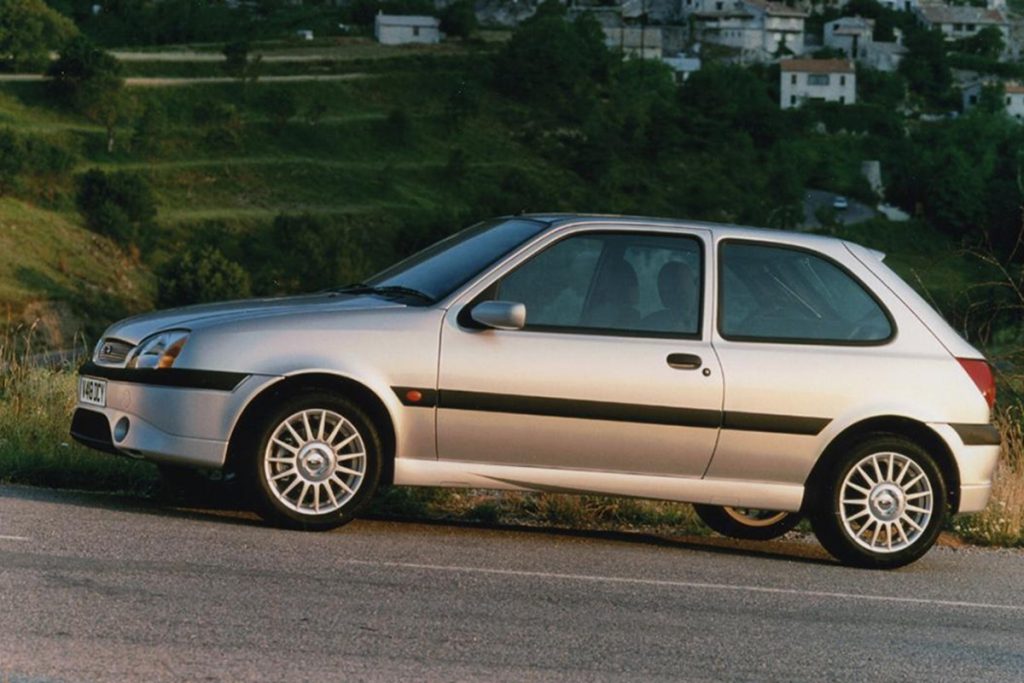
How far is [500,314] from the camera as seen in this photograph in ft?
28.0

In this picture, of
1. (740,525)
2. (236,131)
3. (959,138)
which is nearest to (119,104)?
(236,131)

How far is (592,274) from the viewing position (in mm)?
8922

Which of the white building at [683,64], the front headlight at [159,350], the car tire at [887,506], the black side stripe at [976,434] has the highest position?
the front headlight at [159,350]

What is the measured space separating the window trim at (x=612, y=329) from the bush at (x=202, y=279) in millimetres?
70807

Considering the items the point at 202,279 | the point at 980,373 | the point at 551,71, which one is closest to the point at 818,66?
the point at 551,71

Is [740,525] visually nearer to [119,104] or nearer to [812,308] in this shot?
[812,308]

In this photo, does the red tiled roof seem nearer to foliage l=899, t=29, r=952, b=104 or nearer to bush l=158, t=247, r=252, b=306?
foliage l=899, t=29, r=952, b=104

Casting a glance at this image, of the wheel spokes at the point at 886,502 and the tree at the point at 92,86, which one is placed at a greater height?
the wheel spokes at the point at 886,502

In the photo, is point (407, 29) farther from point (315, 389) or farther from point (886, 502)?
point (315, 389)

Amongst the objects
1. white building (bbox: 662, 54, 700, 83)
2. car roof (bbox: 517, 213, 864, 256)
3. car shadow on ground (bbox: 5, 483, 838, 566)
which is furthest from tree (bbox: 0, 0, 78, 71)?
car roof (bbox: 517, 213, 864, 256)

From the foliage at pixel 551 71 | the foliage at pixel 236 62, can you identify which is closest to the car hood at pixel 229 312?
the foliage at pixel 236 62

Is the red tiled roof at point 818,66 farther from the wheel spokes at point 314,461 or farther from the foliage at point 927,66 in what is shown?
the wheel spokes at point 314,461

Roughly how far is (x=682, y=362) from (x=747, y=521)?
145 cm

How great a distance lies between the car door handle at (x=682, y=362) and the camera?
8805 mm
